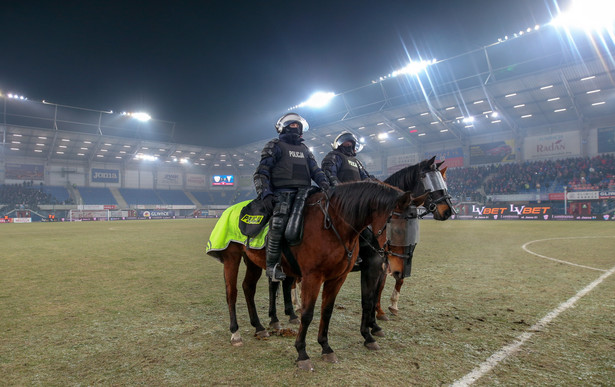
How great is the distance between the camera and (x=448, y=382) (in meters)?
2.82

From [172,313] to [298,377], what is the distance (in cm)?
282

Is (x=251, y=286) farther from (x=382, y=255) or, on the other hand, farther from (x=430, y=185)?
(x=430, y=185)

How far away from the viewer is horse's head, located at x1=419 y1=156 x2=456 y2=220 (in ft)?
13.8

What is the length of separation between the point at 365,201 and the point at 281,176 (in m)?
1.19

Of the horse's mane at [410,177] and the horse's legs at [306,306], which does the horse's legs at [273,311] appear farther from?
the horse's mane at [410,177]

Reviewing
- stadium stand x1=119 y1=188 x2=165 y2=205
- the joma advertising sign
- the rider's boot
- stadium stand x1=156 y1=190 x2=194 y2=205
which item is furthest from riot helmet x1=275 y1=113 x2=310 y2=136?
the joma advertising sign

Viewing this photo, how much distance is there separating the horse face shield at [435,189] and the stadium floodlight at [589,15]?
31616 mm

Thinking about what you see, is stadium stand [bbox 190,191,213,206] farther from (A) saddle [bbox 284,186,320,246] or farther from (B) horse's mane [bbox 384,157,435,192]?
(A) saddle [bbox 284,186,320,246]

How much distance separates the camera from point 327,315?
11.3 ft

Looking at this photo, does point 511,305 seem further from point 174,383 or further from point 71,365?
point 71,365

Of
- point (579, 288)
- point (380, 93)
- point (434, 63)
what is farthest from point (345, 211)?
point (380, 93)

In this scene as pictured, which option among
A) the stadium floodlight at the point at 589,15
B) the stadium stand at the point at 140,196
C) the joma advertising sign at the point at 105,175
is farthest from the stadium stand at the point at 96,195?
the stadium floodlight at the point at 589,15

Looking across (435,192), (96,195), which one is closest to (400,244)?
(435,192)

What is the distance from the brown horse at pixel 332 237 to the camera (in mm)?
3250
